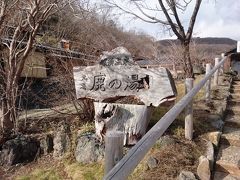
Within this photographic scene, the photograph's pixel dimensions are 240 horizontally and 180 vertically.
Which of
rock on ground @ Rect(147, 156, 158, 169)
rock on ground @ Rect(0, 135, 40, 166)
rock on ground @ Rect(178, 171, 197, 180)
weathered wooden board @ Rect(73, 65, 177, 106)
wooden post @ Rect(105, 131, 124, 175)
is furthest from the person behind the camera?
rock on ground @ Rect(0, 135, 40, 166)

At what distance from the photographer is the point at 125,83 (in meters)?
4.71

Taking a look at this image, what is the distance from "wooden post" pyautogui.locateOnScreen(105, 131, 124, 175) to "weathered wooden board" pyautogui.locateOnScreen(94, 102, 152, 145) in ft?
9.76

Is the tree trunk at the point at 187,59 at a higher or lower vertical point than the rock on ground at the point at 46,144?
higher

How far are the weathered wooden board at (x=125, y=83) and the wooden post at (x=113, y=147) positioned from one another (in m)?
2.94

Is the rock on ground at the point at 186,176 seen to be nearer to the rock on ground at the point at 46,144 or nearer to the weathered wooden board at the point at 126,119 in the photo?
the weathered wooden board at the point at 126,119

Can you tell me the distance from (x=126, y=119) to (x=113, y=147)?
310 cm

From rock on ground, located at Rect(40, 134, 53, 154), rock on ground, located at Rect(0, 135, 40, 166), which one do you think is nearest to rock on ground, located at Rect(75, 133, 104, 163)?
rock on ground, located at Rect(40, 134, 53, 154)

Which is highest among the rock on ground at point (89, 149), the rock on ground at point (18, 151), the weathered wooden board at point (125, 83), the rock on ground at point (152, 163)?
the weathered wooden board at point (125, 83)

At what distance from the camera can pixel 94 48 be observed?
258 inches

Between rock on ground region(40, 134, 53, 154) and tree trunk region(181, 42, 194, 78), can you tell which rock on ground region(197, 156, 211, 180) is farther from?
tree trunk region(181, 42, 194, 78)

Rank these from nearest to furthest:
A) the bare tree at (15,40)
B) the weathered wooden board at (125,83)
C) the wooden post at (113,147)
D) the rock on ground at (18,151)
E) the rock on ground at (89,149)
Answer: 1. the wooden post at (113,147)
2. the weathered wooden board at (125,83)
3. the rock on ground at (89,149)
4. the bare tree at (15,40)
5. the rock on ground at (18,151)

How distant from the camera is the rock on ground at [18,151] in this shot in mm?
5750

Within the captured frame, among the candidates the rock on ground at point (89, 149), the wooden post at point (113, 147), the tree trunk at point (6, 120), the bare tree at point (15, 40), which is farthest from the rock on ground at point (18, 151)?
the wooden post at point (113, 147)

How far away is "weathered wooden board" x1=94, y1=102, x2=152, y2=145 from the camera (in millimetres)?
4574
